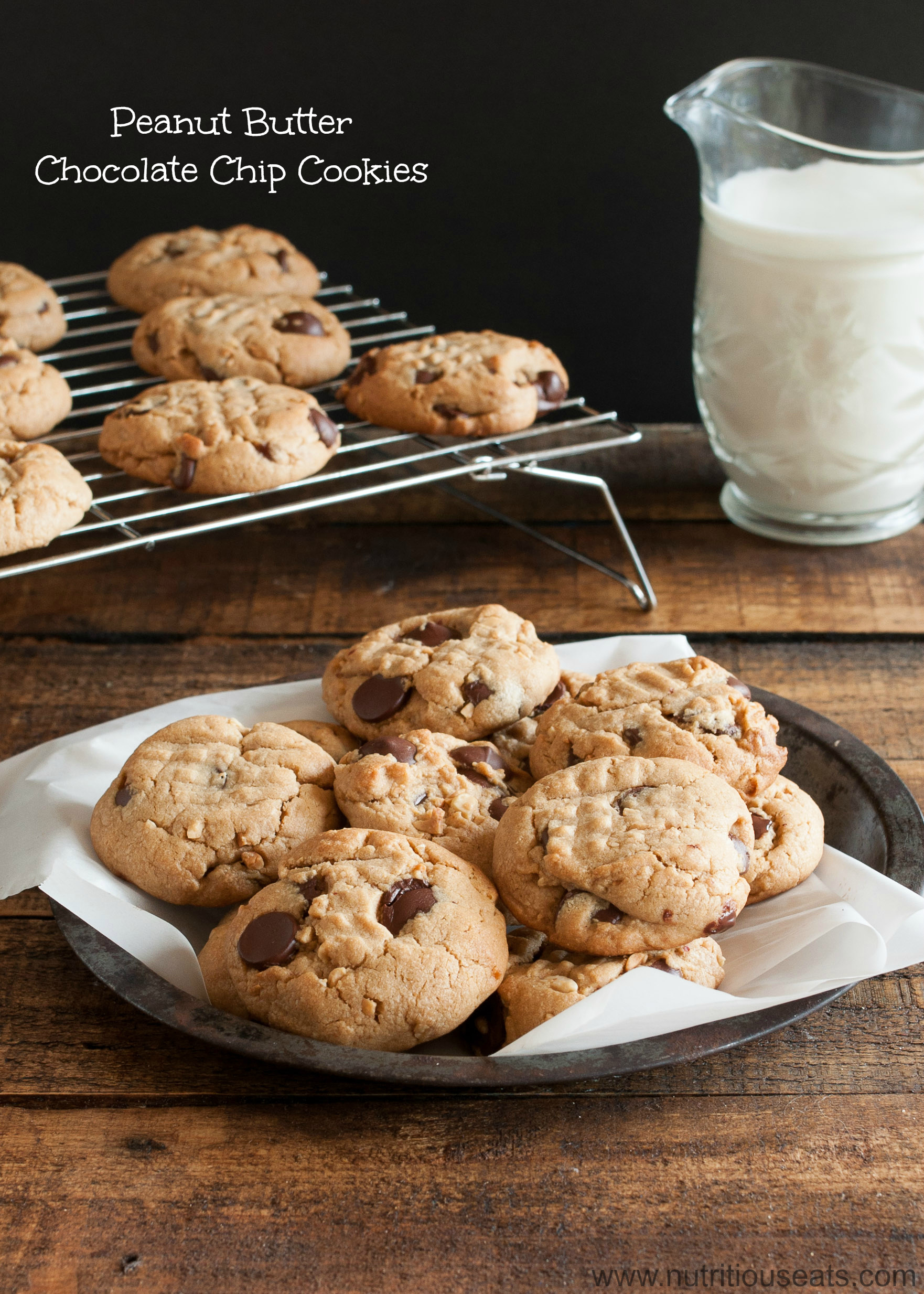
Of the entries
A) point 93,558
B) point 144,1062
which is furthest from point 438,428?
point 144,1062

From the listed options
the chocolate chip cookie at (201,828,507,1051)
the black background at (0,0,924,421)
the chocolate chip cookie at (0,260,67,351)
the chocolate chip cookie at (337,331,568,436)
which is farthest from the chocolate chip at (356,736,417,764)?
the black background at (0,0,924,421)

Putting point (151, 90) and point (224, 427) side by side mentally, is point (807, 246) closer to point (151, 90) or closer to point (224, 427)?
point (224, 427)

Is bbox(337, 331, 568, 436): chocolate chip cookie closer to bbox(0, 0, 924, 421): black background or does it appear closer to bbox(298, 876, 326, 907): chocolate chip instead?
bbox(0, 0, 924, 421): black background

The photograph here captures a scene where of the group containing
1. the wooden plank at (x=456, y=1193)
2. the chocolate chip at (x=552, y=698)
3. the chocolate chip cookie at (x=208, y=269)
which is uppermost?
the chocolate chip cookie at (x=208, y=269)

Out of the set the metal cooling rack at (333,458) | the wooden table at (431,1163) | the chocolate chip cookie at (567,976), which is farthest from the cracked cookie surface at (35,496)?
the chocolate chip cookie at (567,976)

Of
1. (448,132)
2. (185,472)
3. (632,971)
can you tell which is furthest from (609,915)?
(448,132)

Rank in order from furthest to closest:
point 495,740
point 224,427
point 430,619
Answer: point 224,427 < point 430,619 < point 495,740

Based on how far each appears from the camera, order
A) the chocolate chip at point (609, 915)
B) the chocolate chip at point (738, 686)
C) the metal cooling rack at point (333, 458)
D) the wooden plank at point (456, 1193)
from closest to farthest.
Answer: the wooden plank at point (456, 1193)
the chocolate chip at point (609, 915)
the chocolate chip at point (738, 686)
the metal cooling rack at point (333, 458)

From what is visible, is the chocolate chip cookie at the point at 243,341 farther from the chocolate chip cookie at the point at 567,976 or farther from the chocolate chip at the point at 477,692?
the chocolate chip cookie at the point at 567,976
